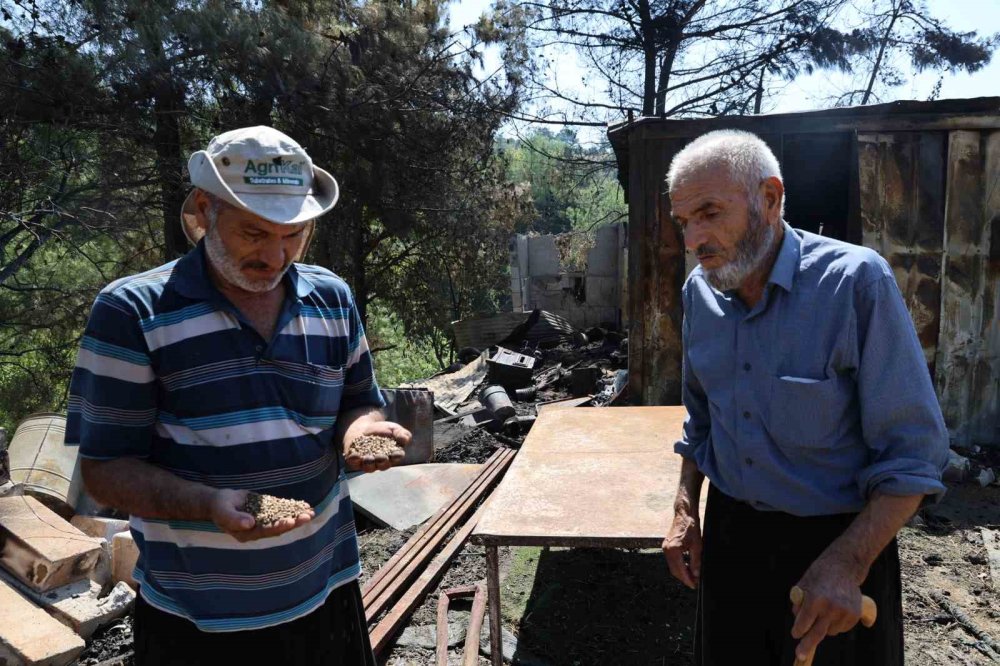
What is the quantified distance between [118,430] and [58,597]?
3030 mm

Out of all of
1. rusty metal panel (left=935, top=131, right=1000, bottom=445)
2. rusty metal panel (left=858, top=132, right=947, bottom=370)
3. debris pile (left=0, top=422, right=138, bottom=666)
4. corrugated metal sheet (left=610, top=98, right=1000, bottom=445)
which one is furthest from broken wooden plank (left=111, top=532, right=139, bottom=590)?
rusty metal panel (left=935, top=131, right=1000, bottom=445)

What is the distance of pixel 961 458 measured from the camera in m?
6.21

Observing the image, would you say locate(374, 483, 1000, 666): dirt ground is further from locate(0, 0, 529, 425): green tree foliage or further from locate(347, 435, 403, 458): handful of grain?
locate(0, 0, 529, 425): green tree foliage

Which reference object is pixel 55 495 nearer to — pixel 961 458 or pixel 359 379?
pixel 359 379

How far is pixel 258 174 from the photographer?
5.69ft

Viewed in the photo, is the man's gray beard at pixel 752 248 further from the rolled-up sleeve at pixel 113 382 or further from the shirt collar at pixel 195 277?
the rolled-up sleeve at pixel 113 382

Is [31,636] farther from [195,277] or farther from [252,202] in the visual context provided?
[252,202]

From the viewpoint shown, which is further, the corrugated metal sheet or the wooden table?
the corrugated metal sheet

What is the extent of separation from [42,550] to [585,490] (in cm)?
299

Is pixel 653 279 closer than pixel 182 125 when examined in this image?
Yes

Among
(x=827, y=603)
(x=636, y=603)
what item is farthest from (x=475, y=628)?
(x=827, y=603)

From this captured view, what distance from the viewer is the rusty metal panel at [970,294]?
20.5 feet

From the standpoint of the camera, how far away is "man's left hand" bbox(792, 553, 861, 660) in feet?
5.55

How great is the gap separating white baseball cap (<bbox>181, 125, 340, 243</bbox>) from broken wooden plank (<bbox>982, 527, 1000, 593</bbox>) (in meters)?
4.69
